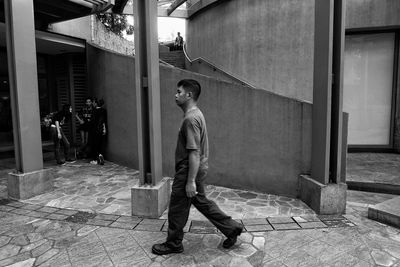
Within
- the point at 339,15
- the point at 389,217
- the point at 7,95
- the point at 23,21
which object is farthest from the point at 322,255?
the point at 7,95

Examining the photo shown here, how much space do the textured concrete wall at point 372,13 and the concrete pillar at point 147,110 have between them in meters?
6.53

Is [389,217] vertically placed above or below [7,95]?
below

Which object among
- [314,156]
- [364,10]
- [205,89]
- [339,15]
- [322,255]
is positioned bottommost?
[322,255]

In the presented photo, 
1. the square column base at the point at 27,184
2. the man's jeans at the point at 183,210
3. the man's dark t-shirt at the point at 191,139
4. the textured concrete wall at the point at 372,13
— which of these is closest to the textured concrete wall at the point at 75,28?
the square column base at the point at 27,184

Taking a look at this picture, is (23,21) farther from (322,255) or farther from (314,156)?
(322,255)

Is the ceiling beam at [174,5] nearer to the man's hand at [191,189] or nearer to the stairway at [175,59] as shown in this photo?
the stairway at [175,59]

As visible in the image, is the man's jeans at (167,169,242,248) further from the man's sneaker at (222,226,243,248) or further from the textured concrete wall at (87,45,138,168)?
the textured concrete wall at (87,45,138,168)

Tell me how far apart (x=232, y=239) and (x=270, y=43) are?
22.6 ft

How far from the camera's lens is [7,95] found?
1041 centimetres

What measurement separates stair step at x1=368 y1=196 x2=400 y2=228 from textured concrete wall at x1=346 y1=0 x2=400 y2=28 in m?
5.89

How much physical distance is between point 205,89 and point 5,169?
5759 millimetres

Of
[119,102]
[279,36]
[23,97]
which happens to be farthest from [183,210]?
[279,36]

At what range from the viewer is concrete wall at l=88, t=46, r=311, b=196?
5.46 metres

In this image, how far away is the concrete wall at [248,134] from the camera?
5.46m
